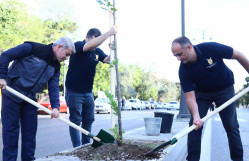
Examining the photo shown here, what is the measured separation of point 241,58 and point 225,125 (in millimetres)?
926

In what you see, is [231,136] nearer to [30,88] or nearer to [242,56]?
[242,56]

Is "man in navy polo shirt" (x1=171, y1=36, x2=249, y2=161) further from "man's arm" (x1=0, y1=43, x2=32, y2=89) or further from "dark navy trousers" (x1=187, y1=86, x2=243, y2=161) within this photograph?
"man's arm" (x1=0, y1=43, x2=32, y2=89)

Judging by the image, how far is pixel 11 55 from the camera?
137 inches

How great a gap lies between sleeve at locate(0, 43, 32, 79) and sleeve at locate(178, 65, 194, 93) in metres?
1.94

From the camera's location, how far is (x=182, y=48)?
3.69m

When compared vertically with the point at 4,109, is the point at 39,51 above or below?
above

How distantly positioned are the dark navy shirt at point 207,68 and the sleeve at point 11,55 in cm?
196

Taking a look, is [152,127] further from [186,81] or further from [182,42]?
[182,42]

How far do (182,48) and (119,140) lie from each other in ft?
5.38

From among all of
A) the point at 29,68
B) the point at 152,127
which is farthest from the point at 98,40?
the point at 152,127

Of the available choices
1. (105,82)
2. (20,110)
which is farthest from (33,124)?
(105,82)

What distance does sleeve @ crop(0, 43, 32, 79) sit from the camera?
11.2ft

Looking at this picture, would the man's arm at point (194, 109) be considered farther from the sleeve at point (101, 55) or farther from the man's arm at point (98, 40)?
the sleeve at point (101, 55)

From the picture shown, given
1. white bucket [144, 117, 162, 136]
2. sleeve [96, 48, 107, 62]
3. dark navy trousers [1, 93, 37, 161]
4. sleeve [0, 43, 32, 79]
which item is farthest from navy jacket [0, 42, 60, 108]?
white bucket [144, 117, 162, 136]
